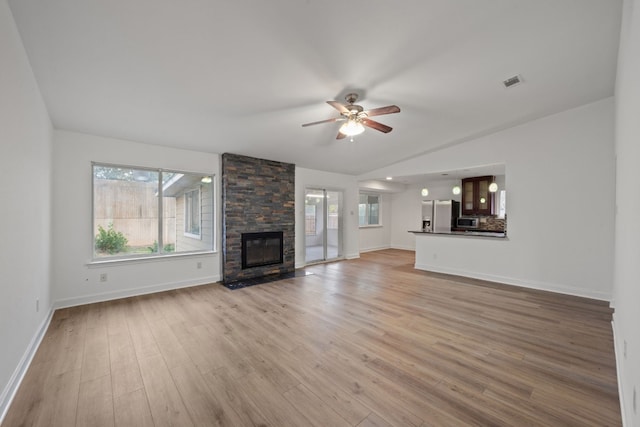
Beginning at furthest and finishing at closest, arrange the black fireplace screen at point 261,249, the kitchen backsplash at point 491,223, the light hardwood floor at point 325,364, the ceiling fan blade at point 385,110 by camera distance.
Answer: the kitchen backsplash at point 491,223
the black fireplace screen at point 261,249
the ceiling fan blade at point 385,110
the light hardwood floor at point 325,364

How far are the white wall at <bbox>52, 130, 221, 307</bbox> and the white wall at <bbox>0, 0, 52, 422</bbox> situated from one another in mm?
823

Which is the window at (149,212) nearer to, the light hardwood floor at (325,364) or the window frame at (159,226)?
the window frame at (159,226)

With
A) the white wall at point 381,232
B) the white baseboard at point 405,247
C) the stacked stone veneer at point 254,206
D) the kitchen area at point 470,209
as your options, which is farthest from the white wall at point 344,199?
the white baseboard at point 405,247

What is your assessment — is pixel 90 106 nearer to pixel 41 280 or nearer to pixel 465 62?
pixel 41 280

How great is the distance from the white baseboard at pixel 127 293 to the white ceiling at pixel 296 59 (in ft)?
8.14

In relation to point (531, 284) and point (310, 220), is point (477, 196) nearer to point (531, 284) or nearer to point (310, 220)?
point (531, 284)

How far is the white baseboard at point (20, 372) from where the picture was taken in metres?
1.81

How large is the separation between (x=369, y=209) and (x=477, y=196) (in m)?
3.48

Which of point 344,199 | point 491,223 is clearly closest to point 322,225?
point 344,199

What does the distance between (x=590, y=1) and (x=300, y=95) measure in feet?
8.88

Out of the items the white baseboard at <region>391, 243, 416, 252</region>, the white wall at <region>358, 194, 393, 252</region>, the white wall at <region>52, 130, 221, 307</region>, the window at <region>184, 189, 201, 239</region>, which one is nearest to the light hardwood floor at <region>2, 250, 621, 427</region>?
the white wall at <region>52, 130, 221, 307</region>

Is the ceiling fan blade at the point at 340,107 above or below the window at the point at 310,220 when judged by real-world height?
above

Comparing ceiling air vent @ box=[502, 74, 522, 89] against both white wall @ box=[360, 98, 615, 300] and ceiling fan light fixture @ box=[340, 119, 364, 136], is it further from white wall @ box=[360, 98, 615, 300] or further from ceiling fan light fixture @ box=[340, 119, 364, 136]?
white wall @ box=[360, 98, 615, 300]

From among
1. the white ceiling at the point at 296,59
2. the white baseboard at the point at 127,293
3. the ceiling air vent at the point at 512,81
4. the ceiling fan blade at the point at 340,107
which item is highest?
the ceiling air vent at the point at 512,81
